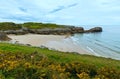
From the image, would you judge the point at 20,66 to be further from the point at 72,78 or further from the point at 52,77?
the point at 72,78

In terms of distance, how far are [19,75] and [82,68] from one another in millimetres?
3056

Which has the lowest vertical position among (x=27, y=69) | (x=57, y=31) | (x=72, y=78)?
(x=57, y=31)

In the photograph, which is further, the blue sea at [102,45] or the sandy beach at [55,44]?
the sandy beach at [55,44]

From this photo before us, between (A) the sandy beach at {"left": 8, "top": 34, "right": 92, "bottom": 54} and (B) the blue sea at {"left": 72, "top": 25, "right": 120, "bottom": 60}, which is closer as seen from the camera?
(B) the blue sea at {"left": 72, "top": 25, "right": 120, "bottom": 60}

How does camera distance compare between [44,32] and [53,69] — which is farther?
[44,32]

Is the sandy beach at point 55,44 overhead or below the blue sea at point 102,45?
overhead

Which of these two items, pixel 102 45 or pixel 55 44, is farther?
pixel 102 45

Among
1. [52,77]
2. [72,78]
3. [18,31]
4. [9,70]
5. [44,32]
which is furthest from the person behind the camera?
[44,32]

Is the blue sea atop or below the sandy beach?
below

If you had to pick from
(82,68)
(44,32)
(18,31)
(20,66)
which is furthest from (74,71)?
(44,32)

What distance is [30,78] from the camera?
850 cm

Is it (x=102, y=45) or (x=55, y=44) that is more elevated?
(x=55, y=44)

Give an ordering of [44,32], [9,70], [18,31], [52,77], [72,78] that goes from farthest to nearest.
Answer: [44,32]
[18,31]
[72,78]
[9,70]
[52,77]

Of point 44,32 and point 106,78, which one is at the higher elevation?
point 106,78
